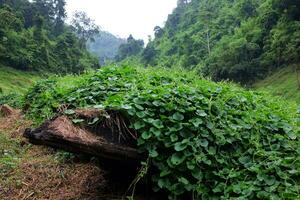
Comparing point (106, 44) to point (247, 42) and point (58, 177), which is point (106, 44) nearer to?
point (247, 42)

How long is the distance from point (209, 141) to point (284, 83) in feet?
137

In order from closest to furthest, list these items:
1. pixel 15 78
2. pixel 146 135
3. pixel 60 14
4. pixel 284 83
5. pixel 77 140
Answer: pixel 77 140 < pixel 146 135 < pixel 284 83 < pixel 15 78 < pixel 60 14

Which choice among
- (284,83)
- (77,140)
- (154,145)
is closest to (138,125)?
(154,145)

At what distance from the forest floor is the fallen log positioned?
46 cm

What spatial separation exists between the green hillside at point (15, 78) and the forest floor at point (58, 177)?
35355 millimetres

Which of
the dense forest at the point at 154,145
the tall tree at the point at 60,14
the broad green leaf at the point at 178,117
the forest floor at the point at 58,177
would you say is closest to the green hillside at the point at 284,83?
the dense forest at the point at 154,145

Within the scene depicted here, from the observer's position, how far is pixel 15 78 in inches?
1773

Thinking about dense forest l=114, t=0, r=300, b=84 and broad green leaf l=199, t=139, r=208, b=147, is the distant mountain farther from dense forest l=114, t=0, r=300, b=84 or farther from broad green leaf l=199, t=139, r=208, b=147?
broad green leaf l=199, t=139, r=208, b=147

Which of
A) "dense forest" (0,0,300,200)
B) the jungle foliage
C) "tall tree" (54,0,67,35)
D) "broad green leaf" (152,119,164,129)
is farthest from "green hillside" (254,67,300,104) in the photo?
"tall tree" (54,0,67,35)

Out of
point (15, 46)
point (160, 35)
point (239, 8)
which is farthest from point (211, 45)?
point (160, 35)

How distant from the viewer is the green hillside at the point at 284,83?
133 feet

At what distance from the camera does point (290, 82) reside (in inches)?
1705

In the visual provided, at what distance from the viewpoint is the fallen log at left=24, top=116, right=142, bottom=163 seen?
428 cm

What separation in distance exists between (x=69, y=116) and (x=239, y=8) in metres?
70.3
